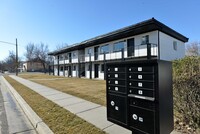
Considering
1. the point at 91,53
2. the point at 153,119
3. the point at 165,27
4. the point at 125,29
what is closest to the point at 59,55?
the point at 91,53

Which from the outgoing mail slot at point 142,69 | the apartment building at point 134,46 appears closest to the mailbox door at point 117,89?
the outgoing mail slot at point 142,69

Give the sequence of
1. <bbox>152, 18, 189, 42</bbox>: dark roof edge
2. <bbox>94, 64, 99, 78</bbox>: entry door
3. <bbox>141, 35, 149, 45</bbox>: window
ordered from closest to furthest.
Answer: <bbox>152, 18, 189, 42</bbox>: dark roof edge
<bbox>141, 35, 149, 45</bbox>: window
<bbox>94, 64, 99, 78</bbox>: entry door

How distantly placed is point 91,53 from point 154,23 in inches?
578

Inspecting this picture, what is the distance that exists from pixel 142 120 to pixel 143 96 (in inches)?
18.9

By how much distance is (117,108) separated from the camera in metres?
3.89

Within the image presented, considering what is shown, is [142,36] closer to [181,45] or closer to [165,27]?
[165,27]

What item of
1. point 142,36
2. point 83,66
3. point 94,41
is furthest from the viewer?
point 83,66

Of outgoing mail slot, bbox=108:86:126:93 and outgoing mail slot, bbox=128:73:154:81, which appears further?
outgoing mail slot, bbox=108:86:126:93

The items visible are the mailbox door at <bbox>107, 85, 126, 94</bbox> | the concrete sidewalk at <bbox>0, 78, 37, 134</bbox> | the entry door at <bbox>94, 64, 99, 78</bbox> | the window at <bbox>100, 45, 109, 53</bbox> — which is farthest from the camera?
the entry door at <bbox>94, 64, 99, 78</bbox>

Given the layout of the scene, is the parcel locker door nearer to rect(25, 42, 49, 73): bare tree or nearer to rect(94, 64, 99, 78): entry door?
rect(94, 64, 99, 78): entry door

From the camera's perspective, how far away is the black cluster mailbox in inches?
120

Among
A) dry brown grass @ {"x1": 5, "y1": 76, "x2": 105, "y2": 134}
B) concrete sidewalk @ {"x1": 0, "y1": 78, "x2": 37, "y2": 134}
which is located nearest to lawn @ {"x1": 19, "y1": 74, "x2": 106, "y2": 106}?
dry brown grass @ {"x1": 5, "y1": 76, "x2": 105, "y2": 134}

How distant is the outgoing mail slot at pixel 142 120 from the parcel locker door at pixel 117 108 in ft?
0.62

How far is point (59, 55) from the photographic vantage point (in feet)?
149
